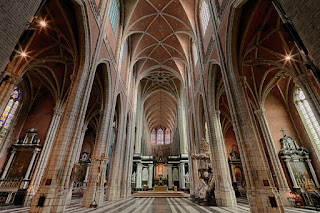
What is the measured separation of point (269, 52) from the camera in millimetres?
10391

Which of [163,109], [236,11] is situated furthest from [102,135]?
[163,109]

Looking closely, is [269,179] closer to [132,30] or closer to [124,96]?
[124,96]

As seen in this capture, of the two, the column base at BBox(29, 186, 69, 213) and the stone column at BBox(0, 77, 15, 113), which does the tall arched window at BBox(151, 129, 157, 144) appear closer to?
the stone column at BBox(0, 77, 15, 113)

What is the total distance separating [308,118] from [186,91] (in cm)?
1175

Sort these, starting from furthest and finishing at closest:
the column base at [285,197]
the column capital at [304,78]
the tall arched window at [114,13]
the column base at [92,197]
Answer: the tall arched window at [114,13]
the column base at [285,197]
the column capital at [304,78]
the column base at [92,197]

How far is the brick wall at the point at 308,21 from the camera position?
10.00 ft

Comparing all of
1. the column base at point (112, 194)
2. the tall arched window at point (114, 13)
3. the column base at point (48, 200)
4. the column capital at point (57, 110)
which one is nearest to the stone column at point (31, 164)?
the column capital at point (57, 110)

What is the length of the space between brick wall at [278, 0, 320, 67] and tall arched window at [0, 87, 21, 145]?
19.2 meters

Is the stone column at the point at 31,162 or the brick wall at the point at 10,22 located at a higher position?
the brick wall at the point at 10,22

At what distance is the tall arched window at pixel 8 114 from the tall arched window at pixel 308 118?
2426 centimetres

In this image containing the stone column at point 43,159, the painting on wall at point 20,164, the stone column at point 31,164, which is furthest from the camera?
the painting on wall at point 20,164

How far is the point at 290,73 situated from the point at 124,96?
13820 millimetres

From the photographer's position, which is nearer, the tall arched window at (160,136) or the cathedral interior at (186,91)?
the cathedral interior at (186,91)

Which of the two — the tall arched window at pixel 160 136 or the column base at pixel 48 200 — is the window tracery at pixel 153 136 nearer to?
the tall arched window at pixel 160 136
